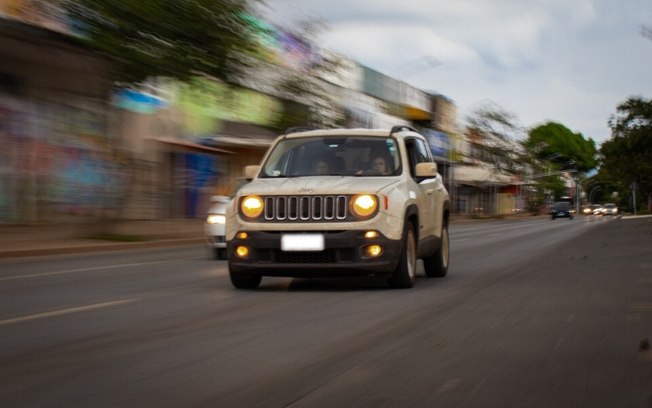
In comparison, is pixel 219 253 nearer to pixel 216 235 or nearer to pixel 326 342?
pixel 216 235

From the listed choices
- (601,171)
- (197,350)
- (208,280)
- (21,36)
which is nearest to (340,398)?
(197,350)

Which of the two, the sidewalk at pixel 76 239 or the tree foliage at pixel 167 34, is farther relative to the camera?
the tree foliage at pixel 167 34

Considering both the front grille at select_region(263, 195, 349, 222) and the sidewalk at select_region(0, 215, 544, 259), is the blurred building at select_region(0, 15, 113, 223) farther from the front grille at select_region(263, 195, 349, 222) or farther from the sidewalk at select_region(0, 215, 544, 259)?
the front grille at select_region(263, 195, 349, 222)

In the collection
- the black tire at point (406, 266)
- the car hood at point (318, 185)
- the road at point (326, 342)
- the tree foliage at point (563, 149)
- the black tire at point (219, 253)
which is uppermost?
the tree foliage at point (563, 149)

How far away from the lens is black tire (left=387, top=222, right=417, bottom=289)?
9.88 meters

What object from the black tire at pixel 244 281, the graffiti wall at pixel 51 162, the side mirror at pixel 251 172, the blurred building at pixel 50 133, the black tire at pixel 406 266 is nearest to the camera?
the black tire at pixel 406 266

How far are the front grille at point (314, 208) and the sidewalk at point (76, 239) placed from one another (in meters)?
8.81

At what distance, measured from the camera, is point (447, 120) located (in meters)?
74.1

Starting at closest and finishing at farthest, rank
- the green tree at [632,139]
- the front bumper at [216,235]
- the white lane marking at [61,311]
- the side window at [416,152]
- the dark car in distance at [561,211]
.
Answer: the white lane marking at [61,311]
the side window at [416,152]
the front bumper at [216,235]
the green tree at [632,139]
the dark car in distance at [561,211]

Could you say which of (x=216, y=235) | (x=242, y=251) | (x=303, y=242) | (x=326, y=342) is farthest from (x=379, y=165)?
(x=216, y=235)

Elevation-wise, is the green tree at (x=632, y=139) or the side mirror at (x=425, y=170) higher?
the green tree at (x=632, y=139)

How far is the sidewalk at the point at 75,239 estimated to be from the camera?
18219mm

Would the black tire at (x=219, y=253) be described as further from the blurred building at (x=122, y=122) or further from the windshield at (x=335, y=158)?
the windshield at (x=335, y=158)

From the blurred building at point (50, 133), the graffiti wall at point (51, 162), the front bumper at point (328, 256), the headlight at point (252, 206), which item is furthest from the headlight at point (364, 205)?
the graffiti wall at point (51, 162)
